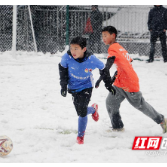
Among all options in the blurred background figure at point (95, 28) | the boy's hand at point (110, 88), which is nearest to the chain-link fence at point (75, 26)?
the blurred background figure at point (95, 28)

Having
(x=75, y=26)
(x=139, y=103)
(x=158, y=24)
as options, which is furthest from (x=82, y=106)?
(x=75, y=26)

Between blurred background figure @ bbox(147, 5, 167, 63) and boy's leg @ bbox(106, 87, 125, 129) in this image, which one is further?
blurred background figure @ bbox(147, 5, 167, 63)

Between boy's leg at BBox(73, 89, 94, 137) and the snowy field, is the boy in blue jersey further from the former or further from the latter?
the snowy field

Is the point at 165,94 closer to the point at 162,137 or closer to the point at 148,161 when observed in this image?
the point at 162,137

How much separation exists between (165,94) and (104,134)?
Result: 8.95 feet

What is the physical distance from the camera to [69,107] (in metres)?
5.79

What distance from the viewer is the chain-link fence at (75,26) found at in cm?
1171

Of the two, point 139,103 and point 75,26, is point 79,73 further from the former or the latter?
point 75,26

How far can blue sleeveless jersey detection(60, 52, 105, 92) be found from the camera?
3.87 m

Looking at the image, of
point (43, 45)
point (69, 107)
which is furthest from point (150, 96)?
point (43, 45)

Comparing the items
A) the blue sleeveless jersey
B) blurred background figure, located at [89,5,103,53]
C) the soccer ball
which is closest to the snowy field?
the soccer ball

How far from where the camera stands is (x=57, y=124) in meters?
4.78

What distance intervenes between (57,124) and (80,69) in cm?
123
